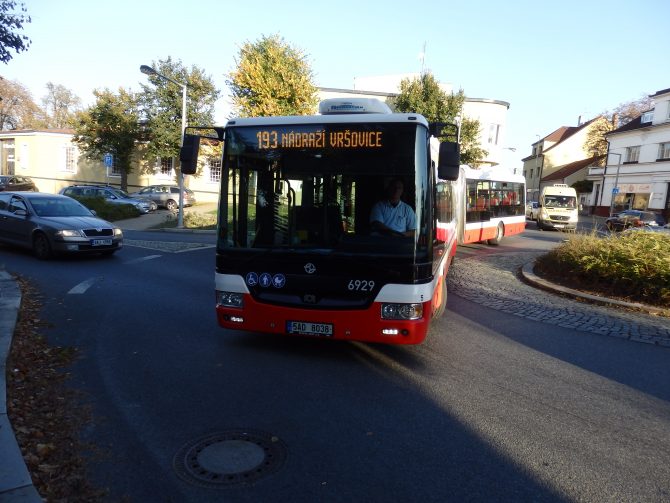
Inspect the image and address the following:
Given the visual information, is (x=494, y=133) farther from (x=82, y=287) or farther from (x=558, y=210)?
(x=82, y=287)

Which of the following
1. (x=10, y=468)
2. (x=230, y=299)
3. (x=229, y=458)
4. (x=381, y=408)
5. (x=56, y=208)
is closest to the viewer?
(x=10, y=468)

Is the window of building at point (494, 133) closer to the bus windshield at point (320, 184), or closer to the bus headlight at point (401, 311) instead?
the bus windshield at point (320, 184)

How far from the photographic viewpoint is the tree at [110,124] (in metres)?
36.2

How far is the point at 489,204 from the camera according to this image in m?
19.3

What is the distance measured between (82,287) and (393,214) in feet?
22.4

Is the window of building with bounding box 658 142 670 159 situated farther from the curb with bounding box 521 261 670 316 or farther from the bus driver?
the bus driver

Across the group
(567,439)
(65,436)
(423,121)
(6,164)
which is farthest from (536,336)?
(6,164)

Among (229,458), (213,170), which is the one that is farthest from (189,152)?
(213,170)

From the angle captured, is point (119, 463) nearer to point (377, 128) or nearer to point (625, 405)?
point (377, 128)

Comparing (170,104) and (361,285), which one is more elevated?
(170,104)

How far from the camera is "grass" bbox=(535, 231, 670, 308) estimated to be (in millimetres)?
9080

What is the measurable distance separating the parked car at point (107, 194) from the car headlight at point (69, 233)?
17664 mm

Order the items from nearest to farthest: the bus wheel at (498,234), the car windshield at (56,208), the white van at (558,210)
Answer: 1. the car windshield at (56,208)
2. the bus wheel at (498,234)
3. the white van at (558,210)

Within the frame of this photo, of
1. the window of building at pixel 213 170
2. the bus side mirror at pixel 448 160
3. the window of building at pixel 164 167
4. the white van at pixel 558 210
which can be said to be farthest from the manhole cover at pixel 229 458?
the window of building at pixel 164 167
